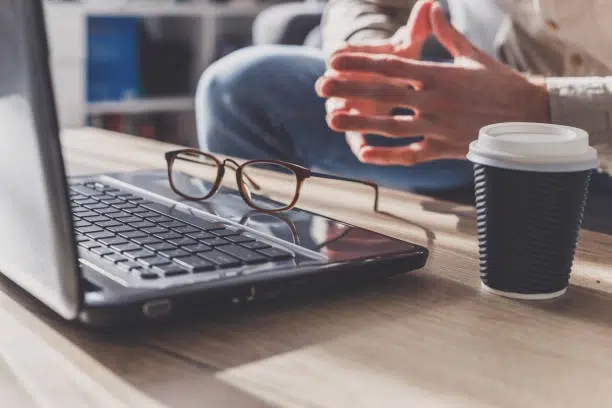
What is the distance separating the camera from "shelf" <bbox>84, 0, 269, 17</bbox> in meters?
2.83

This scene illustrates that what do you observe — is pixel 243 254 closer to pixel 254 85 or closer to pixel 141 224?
pixel 141 224

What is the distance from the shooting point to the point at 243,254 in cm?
52

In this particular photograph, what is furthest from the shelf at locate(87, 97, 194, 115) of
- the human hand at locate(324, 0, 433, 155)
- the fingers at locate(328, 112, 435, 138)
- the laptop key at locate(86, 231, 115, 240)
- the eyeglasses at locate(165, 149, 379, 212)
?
the laptop key at locate(86, 231, 115, 240)

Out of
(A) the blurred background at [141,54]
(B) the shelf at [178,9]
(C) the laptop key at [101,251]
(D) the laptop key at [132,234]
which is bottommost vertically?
(A) the blurred background at [141,54]

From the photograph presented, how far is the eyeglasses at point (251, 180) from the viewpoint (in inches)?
27.9

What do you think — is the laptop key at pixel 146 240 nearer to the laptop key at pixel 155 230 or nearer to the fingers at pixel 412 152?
the laptop key at pixel 155 230

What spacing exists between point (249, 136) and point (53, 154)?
974 millimetres

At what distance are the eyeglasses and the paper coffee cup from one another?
196mm

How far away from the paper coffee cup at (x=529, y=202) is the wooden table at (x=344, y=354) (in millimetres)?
18

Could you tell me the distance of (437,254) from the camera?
67cm

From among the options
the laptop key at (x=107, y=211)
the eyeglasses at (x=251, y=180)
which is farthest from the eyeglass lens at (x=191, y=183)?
the laptop key at (x=107, y=211)

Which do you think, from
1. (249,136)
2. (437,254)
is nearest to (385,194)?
(437,254)

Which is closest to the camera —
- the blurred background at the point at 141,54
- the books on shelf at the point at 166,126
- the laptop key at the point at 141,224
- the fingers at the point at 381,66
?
the laptop key at the point at 141,224

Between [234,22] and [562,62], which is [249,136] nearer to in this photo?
[562,62]
